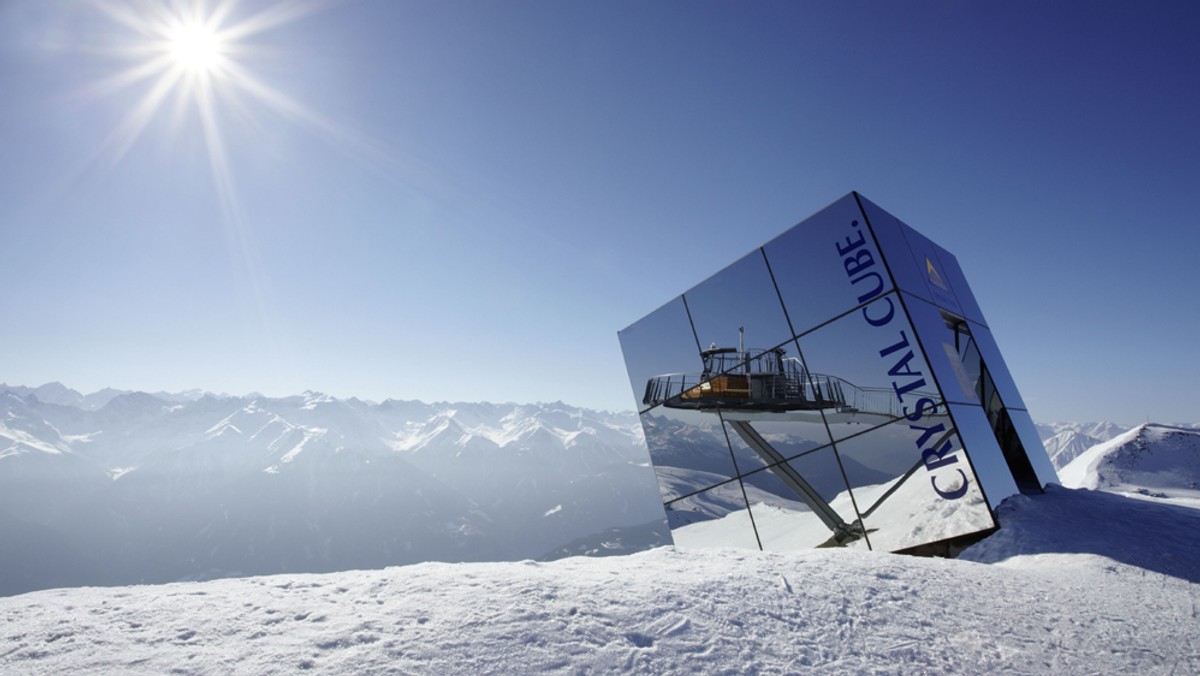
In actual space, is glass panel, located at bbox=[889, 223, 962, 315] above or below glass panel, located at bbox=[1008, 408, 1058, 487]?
above

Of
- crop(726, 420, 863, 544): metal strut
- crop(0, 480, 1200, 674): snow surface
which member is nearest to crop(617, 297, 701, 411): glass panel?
crop(726, 420, 863, 544): metal strut

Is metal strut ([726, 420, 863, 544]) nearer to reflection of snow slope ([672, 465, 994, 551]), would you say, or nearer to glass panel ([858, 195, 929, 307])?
reflection of snow slope ([672, 465, 994, 551])

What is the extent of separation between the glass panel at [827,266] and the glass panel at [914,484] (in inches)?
115

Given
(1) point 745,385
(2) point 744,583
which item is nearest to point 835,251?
(1) point 745,385

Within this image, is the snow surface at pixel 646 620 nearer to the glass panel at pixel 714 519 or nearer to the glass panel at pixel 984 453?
the glass panel at pixel 984 453

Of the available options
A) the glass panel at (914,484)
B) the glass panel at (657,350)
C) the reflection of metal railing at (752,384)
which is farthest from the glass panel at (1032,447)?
the glass panel at (657,350)

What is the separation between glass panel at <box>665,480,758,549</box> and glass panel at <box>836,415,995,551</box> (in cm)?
385

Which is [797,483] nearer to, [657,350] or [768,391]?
[768,391]

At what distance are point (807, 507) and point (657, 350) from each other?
6862 mm

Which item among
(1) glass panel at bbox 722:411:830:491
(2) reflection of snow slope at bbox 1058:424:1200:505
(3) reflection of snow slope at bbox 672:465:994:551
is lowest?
(2) reflection of snow slope at bbox 1058:424:1200:505

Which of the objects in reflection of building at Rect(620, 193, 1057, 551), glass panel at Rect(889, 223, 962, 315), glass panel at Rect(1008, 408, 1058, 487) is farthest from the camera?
glass panel at Rect(1008, 408, 1058, 487)

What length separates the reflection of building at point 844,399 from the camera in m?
10.2

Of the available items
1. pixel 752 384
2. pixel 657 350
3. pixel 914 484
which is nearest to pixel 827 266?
pixel 752 384

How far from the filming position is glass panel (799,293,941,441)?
34.4 feet
